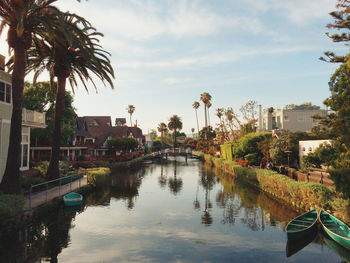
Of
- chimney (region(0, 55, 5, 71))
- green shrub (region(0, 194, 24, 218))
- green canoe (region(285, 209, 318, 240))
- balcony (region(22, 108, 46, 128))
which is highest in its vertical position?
chimney (region(0, 55, 5, 71))

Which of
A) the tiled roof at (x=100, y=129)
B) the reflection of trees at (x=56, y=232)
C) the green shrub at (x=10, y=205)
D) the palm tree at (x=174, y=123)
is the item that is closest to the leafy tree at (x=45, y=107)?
the tiled roof at (x=100, y=129)

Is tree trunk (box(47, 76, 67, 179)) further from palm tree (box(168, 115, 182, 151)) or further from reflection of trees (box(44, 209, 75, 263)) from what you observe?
palm tree (box(168, 115, 182, 151))

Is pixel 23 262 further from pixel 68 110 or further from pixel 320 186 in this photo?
pixel 68 110

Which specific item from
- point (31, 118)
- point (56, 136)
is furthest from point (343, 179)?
point (31, 118)

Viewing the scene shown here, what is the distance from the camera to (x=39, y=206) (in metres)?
17.7

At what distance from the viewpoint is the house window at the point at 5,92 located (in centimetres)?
2145

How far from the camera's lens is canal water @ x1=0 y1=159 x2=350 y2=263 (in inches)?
508

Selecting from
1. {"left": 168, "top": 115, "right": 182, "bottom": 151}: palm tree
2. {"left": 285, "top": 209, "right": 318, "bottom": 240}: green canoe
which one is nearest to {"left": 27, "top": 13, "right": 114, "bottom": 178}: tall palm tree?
{"left": 285, "top": 209, "right": 318, "bottom": 240}: green canoe

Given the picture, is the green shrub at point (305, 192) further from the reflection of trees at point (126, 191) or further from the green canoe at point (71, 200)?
the green canoe at point (71, 200)

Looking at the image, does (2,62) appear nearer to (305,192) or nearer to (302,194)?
(305,192)

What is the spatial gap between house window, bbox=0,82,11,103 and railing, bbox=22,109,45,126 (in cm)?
301

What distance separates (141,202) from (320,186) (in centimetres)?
1528

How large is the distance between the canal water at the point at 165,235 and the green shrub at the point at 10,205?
46.1 inches

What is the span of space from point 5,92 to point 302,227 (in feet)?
77.4
